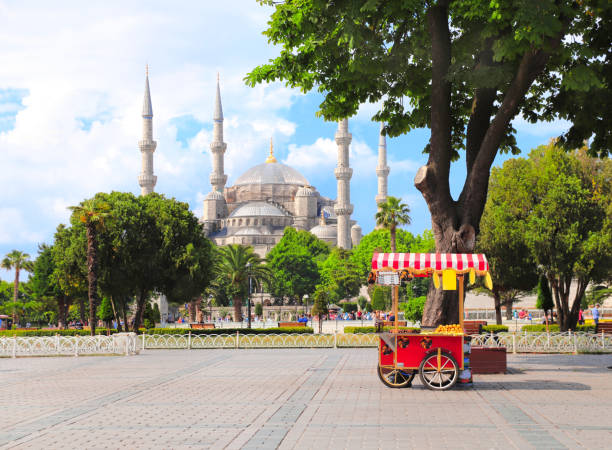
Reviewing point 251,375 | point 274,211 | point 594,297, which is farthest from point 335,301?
point 251,375

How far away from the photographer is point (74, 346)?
2209 cm

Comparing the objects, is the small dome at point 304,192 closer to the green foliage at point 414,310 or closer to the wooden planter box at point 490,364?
the green foliage at point 414,310

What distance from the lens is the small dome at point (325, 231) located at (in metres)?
104

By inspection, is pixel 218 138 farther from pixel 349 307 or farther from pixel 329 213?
pixel 349 307

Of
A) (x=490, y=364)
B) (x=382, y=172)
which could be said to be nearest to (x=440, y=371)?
(x=490, y=364)

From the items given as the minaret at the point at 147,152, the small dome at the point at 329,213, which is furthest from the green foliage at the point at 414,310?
the small dome at the point at 329,213

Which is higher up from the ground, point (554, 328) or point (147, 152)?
point (147, 152)

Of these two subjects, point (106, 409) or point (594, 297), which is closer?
point (106, 409)

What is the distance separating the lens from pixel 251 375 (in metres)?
14.3

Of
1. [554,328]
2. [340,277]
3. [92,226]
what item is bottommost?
[554,328]

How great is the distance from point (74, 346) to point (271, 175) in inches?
4140

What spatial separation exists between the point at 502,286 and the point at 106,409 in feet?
87.7

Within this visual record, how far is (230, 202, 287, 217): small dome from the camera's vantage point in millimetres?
113188

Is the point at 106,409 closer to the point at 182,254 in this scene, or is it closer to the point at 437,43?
the point at 437,43
